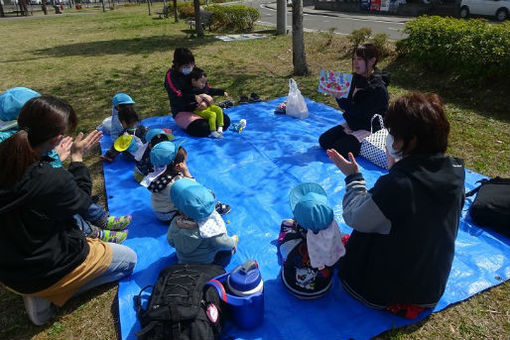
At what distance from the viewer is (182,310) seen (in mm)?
2057

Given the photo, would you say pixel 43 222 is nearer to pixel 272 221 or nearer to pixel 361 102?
pixel 272 221

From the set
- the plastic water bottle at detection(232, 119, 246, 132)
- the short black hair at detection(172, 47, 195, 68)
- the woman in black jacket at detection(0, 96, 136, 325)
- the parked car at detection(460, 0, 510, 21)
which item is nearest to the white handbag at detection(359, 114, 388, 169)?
the plastic water bottle at detection(232, 119, 246, 132)

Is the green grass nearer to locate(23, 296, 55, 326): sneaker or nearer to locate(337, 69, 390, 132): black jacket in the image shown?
locate(23, 296, 55, 326): sneaker

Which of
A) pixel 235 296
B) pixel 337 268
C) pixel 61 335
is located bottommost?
pixel 61 335

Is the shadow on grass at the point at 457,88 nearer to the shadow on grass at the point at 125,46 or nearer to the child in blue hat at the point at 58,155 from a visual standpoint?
the child in blue hat at the point at 58,155

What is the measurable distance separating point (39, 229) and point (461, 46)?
7.83 metres

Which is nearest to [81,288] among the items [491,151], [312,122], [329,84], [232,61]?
[329,84]

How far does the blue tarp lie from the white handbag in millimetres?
103

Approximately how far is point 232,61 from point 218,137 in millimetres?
6100

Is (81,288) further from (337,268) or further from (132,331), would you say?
(337,268)

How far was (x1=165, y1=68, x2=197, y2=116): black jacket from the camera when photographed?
5379 mm

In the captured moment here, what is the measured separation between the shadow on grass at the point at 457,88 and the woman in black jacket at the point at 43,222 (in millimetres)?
6357

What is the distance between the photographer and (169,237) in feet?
9.45

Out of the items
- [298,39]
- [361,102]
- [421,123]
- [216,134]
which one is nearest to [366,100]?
[361,102]
